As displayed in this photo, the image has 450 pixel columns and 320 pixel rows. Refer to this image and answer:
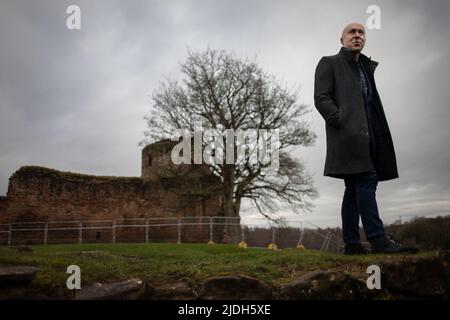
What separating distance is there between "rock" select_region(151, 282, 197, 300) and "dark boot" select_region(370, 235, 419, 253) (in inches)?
81.1

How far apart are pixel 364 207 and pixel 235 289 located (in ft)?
6.28

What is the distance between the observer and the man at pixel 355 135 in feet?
13.2

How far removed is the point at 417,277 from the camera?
10.3 ft

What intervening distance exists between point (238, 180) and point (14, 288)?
1843 centimetres

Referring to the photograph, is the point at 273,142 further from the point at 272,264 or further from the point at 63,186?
the point at 272,264

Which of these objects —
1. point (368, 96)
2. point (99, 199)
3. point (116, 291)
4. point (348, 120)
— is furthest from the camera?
point (99, 199)

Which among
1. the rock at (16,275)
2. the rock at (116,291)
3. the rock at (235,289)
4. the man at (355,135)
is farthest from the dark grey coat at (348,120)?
the rock at (16,275)

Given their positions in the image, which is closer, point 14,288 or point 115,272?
point 14,288

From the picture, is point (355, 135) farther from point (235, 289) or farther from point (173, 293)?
point (173, 293)

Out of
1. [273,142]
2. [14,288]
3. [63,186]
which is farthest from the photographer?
[63,186]

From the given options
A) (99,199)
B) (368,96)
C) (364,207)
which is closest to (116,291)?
(364,207)

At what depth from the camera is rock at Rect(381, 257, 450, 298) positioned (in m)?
3.07
